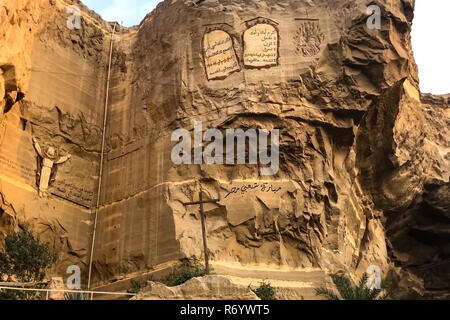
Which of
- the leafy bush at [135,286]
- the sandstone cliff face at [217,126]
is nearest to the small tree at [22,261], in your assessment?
the leafy bush at [135,286]

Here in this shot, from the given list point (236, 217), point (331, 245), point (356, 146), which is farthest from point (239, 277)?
point (356, 146)

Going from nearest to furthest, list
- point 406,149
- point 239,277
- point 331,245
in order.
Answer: point 239,277
point 331,245
point 406,149

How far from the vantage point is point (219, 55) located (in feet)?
71.1

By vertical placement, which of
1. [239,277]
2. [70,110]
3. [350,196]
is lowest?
[239,277]

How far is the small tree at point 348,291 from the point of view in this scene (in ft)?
50.8

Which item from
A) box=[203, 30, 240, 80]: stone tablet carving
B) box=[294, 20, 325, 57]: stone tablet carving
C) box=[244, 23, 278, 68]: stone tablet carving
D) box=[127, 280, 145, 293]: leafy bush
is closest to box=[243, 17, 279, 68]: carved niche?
box=[244, 23, 278, 68]: stone tablet carving

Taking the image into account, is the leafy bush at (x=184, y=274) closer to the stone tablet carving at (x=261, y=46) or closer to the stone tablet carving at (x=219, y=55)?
the stone tablet carving at (x=219, y=55)

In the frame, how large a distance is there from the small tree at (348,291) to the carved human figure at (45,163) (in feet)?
30.3

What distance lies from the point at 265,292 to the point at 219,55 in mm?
8598

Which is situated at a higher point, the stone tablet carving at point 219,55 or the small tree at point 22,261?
the stone tablet carving at point 219,55
